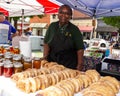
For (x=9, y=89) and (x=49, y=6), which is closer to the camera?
(x=9, y=89)

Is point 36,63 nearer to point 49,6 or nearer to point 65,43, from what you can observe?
point 65,43

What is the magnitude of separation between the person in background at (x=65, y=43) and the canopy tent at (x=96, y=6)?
3.60 feet

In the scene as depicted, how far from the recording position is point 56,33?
9.81 ft

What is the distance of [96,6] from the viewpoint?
4.19 meters

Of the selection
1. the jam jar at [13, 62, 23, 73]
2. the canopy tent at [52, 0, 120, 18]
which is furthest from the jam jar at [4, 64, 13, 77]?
the canopy tent at [52, 0, 120, 18]

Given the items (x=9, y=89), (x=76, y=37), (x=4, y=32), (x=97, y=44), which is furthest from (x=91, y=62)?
(x=97, y=44)

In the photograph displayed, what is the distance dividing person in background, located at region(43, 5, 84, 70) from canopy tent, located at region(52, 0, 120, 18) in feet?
3.60

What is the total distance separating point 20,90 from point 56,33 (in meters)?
1.40

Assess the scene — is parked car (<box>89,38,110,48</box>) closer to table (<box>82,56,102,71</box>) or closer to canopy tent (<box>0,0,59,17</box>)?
canopy tent (<box>0,0,59,17</box>)

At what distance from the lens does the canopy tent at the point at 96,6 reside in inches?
152

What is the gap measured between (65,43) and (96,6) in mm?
1575

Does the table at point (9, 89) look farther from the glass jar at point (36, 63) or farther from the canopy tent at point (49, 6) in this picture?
the canopy tent at point (49, 6)

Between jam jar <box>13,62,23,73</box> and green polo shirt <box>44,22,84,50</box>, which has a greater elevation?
green polo shirt <box>44,22,84,50</box>

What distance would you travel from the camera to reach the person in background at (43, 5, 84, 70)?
116 inches
